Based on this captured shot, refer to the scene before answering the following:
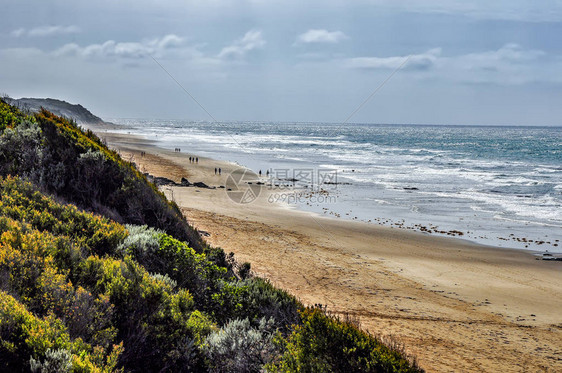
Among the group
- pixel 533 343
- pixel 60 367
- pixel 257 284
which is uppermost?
pixel 60 367

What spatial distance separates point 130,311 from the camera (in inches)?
181

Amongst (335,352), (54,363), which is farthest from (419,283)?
(54,363)

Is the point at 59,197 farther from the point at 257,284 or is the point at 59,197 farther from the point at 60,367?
the point at 60,367

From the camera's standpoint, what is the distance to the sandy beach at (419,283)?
7332 millimetres

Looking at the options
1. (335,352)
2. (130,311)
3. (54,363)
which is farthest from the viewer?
(130,311)

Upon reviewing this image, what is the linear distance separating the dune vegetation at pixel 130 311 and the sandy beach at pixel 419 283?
2136mm

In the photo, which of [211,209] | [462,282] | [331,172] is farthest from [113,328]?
[331,172]

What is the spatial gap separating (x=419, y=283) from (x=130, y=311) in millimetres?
8043

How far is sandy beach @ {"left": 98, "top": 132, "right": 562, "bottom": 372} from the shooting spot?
7332mm

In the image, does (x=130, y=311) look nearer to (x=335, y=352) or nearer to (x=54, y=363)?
(x=54, y=363)

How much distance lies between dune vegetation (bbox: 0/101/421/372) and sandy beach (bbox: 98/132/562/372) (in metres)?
2.14

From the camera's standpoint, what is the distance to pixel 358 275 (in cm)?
1099

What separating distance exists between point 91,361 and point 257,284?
11.0ft

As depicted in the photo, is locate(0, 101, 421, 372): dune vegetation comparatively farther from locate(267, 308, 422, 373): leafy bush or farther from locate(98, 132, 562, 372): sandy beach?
locate(98, 132, 562, 372): sandy beach
